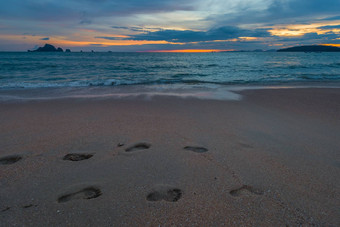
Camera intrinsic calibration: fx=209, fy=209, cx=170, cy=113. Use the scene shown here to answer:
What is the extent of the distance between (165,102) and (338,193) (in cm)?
484

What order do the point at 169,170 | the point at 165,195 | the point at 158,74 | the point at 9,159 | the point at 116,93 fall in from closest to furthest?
the point at 165,195 < the point at 169,170 < the point at 9,159 < the point at 116,93 < the point at 158,74

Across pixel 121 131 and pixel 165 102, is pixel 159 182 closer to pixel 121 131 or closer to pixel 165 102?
pixel 121 131

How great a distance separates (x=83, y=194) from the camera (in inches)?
83.6

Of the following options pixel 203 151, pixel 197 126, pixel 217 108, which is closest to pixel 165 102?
pixel 217 108

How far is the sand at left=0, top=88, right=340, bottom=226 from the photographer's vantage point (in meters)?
1.83

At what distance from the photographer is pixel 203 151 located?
3088mm

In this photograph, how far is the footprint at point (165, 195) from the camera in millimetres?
2027

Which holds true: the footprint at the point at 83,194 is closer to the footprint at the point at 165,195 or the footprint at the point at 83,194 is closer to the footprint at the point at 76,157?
the footprint at the point at 165,195

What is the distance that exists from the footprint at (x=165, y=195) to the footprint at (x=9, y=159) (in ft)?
6.65

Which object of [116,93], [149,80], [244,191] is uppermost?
[149,80]

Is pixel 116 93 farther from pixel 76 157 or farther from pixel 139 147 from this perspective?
pixel 76 157

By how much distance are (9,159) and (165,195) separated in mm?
2283

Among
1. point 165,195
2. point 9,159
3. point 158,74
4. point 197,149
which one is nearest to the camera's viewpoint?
point 165,195

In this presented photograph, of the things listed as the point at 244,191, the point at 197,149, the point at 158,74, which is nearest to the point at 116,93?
the point at 197,149
